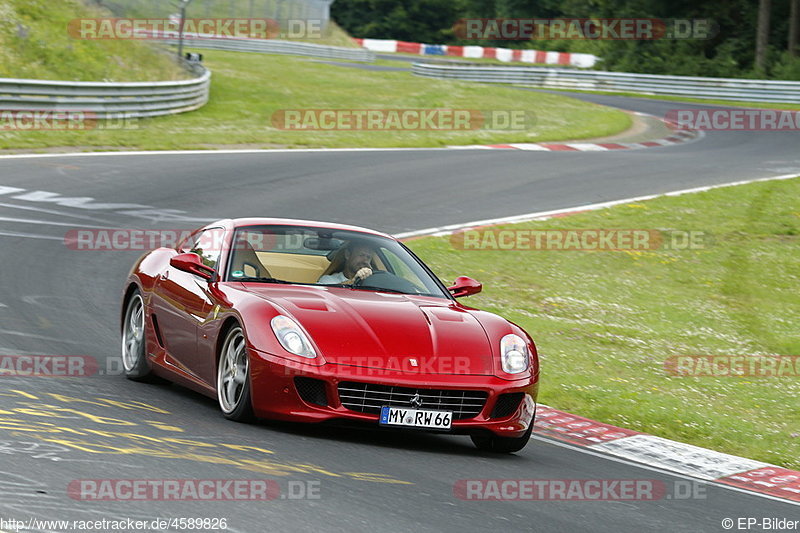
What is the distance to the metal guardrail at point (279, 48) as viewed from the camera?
60.5 meters

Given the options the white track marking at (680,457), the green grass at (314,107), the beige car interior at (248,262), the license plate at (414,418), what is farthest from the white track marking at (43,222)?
the license plate at (414,418)

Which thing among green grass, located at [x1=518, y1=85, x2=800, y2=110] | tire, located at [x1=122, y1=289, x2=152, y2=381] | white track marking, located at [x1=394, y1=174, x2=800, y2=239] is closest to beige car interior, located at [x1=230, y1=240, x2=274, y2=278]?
tire, located at [x1=122, y1=289, x2=152, y2=381]

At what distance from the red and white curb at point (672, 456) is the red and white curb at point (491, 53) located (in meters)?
54.4

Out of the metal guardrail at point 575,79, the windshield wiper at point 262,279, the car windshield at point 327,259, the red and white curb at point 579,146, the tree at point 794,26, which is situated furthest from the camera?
the tree at point 794,26

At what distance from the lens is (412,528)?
504cm

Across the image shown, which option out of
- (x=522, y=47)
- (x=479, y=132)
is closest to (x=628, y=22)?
(x=522, y=47)

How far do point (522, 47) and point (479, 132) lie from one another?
1893 inches

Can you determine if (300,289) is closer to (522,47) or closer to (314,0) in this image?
(314,0)

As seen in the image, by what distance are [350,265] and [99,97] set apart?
18.6 metres

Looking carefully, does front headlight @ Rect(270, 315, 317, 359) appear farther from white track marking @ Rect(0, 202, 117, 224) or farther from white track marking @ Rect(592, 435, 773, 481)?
white track marking @ Rect(0, 202, 117, 224)

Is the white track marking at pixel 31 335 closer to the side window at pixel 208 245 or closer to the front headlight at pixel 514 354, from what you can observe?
the side window at pixel 208 245

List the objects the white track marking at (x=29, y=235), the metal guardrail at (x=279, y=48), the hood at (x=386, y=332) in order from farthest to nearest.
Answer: the metal guardrail at (x=279, y=48)
the white track marking at (x=29, y=235)
the hood at (x=386, y=332)

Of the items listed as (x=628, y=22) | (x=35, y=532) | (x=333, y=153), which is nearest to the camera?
(x=35, y=532)

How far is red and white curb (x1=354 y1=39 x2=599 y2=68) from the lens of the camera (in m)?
62.6
